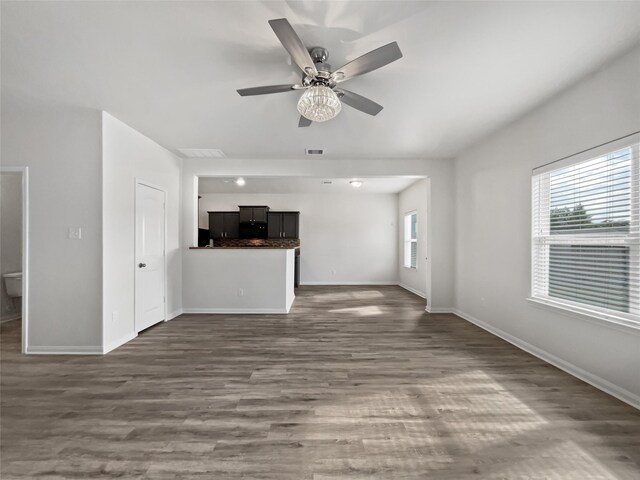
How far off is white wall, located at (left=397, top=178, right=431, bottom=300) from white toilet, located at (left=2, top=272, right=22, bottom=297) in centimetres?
696

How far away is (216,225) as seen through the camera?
8.28 meters

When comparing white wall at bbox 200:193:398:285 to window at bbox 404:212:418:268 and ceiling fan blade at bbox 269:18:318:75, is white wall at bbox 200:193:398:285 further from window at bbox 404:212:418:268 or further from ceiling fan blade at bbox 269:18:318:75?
ceiling fan blade at bbox 269:18:318:75

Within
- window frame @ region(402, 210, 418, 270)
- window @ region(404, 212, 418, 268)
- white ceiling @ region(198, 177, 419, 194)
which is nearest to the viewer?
white ceiling @ region(198, 177, 419, 194)

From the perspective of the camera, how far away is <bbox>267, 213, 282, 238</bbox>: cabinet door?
8.27m

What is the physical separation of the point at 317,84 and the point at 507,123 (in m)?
2.58

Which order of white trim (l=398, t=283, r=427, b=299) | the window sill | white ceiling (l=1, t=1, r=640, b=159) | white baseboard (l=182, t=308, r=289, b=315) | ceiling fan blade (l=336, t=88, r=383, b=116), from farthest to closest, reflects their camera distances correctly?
1. white trim (l=398, t=283, r=427, b=299)
2. white baseboard (l=182, t=308, r=289, b=315)
3. ceiling fan blade (l=336, t=88, r=383, b=116)
4. the window sill
5. white ceiling (l=1, t=1, r=640, b=159)

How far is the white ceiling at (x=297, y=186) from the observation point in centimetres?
691

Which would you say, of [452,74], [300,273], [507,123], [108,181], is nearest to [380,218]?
[300,273]

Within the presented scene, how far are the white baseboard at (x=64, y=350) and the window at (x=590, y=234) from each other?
485 centimetres

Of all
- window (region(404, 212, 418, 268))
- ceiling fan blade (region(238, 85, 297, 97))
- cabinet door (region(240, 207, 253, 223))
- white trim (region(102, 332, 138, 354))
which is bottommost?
white trim (region(102, 332, 138, 354))

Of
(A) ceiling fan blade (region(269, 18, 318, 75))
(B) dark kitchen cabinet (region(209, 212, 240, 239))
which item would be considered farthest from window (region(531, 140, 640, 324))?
(B) dark kitchen cabinet (region(209, 212, 240, 239))

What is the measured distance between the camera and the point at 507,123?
3.49 metres

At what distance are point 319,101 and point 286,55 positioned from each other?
1.44 feet

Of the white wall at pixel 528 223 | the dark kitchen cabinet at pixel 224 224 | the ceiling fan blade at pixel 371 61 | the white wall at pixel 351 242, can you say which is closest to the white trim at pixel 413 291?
the white wall at pixel 351 242
